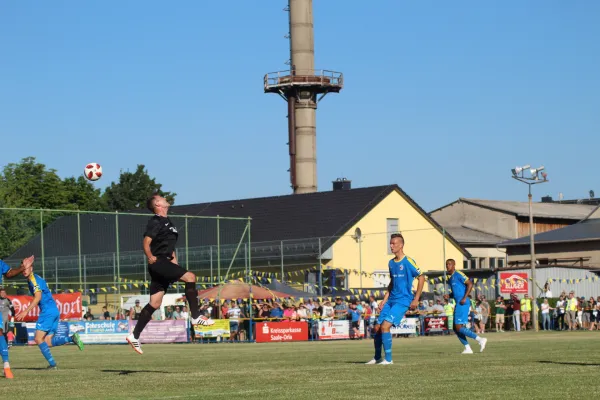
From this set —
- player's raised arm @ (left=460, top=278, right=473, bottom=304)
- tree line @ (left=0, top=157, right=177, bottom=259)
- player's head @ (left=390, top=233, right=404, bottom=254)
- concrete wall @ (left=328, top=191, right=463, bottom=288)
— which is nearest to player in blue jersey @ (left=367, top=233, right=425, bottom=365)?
player's head @ (left=390, top=233, right=404, bottom=254)

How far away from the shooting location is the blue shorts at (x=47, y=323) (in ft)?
61.1

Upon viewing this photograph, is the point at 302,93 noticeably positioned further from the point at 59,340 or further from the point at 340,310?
the point at 59,340

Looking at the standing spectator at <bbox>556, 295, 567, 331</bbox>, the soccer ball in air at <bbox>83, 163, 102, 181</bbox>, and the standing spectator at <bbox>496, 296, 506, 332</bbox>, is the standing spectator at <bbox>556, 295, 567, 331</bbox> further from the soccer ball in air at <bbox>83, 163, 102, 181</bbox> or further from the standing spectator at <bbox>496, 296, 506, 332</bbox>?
the soccer ball in air at <bbox>83, 163, 102, 181</bbox>

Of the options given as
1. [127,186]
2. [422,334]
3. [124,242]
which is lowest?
[422,334]

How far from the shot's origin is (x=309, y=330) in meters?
40.0

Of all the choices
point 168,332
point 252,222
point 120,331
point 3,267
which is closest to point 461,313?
point 3,267

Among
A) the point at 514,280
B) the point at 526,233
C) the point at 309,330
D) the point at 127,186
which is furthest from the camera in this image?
the point at 127,186

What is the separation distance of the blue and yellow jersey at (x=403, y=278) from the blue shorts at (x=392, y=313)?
82mm

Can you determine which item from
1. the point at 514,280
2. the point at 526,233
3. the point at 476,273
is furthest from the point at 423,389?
the point at 526,233

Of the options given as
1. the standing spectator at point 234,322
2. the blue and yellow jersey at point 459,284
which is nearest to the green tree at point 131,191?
the standing spectator at point 234,322

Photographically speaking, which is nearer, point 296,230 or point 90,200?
point 296,230

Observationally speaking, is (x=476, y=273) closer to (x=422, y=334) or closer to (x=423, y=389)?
(x=422, y=334)

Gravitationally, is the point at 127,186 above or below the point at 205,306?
above

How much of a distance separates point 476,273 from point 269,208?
53.4 ft
